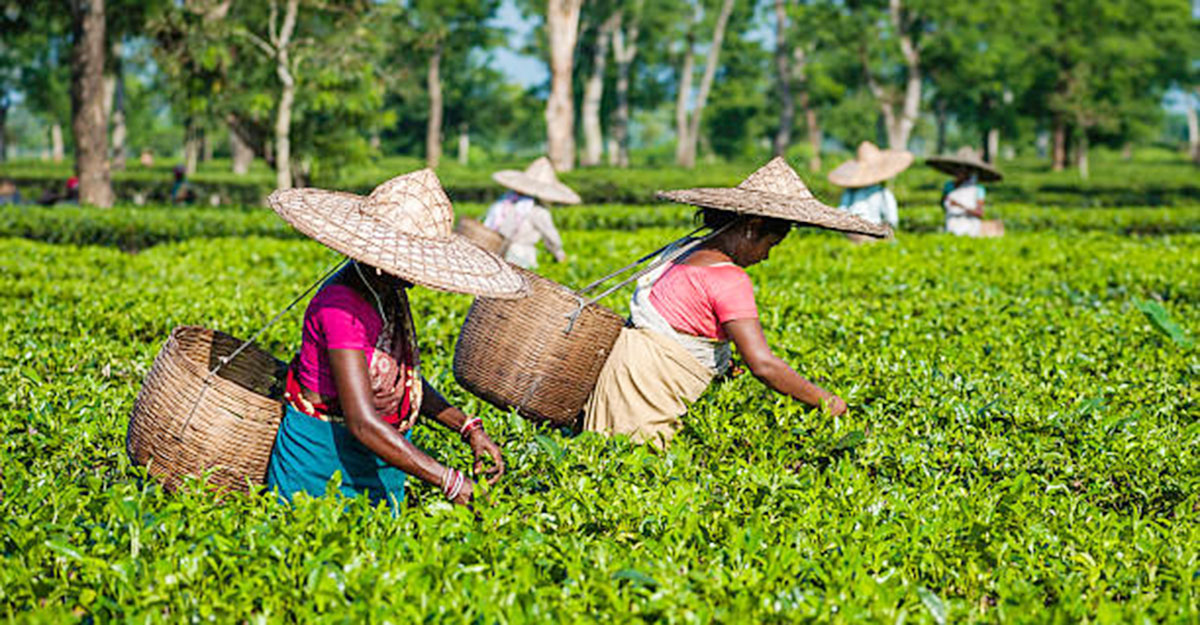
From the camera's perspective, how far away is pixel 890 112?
44.4 m

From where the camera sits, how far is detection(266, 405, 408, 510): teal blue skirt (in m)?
3.27

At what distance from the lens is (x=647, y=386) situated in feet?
13.5

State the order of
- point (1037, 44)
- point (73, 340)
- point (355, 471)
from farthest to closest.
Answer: point (1037, 44) → point (73, 340) → point (355, 471)

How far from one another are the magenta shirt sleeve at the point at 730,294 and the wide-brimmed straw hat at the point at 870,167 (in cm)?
840

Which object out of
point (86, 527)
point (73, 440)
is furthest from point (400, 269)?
point (73, 440)

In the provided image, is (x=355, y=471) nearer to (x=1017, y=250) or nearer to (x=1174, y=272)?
(x=1174, y=272)

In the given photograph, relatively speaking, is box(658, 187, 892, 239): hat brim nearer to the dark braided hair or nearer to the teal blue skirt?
the dark braided hair

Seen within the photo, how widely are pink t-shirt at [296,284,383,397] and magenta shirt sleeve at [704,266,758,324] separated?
1.39 metres

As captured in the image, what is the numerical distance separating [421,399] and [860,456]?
1.73m

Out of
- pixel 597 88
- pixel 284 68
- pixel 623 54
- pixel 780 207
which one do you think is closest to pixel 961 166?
pixel 780 207

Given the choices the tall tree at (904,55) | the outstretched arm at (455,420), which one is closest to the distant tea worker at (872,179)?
the outstretched arm at (455,420)

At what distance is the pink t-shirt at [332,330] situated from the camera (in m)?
3.05

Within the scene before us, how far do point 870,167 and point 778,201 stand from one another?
27.8 ft

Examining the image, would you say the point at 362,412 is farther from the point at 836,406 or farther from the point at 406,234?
the point at 836,406
